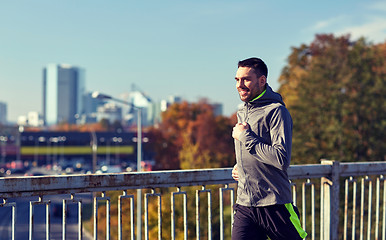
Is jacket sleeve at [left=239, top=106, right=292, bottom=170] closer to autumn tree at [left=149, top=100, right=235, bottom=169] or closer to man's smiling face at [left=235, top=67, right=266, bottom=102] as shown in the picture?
man's smiling face at [left=235, top=67, right=266, bottom=102]

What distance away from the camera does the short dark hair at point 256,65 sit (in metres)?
Result: 3.29

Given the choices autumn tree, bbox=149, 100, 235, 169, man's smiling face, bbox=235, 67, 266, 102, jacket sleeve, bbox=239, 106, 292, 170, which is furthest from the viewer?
autumn tree, bbox=149, 100, 235, 169

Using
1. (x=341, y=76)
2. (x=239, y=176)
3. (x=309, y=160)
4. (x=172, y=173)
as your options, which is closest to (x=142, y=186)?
(x=172, y=173)

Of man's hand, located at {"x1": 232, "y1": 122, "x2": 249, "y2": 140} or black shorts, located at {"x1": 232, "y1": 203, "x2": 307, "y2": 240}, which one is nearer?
man's hand, located at {"x1": 232, "y1": 122, "x2": 249, "y2": 140}

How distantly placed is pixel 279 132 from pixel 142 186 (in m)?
1.36

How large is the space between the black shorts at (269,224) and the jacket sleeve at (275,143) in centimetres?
35

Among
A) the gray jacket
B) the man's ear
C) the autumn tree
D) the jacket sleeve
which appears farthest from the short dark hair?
the autumn tree

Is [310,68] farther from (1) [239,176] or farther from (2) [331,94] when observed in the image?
(1) [239,176]

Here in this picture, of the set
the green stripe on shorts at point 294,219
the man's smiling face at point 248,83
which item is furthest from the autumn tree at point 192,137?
the man's smiling face at point 248,83

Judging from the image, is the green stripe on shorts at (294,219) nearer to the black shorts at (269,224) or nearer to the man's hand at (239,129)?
the black shorts at (269,224)

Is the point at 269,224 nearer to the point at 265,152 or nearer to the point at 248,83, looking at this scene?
the point at 265,152

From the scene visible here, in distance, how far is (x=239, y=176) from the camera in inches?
135

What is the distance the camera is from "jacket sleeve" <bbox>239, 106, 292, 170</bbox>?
3131mm

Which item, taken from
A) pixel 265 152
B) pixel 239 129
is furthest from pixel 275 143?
pixel 239 129
